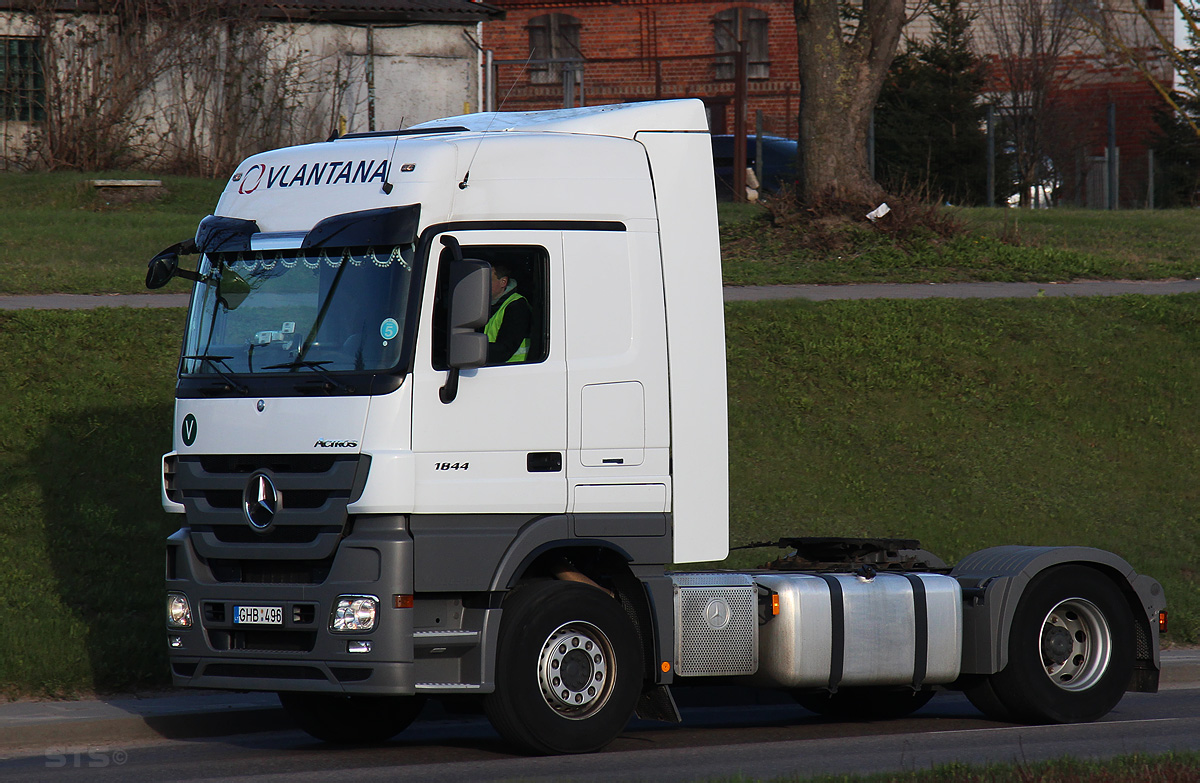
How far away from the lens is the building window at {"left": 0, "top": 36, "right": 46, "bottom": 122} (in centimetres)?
2817

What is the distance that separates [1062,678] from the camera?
9406mm

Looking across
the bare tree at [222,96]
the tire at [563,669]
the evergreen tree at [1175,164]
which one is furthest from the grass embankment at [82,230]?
the evergreen tree at [1175,164]

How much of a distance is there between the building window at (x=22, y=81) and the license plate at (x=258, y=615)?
2288cm

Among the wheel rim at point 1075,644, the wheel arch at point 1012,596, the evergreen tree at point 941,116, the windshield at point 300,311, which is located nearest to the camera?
the windshield at point 300,311

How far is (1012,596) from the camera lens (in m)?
9.15

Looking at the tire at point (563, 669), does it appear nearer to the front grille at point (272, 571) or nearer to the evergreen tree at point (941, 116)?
the front grille at point (272, 571)

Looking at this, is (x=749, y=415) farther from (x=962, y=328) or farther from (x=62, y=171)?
(x=62, y=171)

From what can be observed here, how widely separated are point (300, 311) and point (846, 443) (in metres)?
8.80

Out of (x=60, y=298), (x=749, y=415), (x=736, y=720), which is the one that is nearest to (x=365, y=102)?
(x=60, y=298)

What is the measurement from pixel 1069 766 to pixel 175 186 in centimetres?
2213

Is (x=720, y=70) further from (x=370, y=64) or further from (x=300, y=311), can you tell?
(x=300, y=311)

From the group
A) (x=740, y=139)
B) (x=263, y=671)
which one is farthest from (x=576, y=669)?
→ (x=740, y=139)

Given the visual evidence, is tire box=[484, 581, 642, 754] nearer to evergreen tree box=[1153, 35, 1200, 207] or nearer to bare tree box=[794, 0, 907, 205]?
bare tree box=[794, 0, 907, 205]

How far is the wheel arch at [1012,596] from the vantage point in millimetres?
9094
